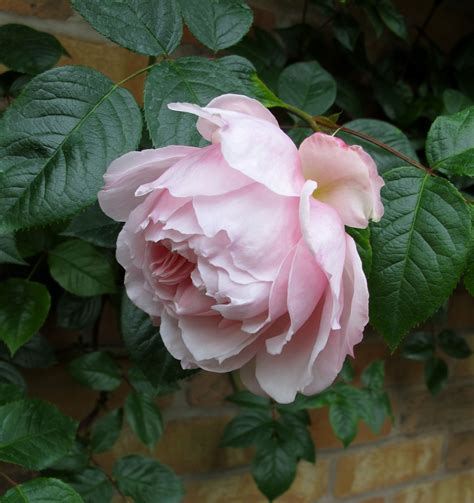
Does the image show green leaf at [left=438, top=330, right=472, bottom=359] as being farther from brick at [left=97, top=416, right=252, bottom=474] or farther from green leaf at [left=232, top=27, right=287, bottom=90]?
green leaf at [left=232, top=27, right=287, bottom=90]

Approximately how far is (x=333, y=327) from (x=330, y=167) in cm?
7

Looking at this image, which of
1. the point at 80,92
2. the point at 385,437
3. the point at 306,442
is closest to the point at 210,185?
the point at 80,92

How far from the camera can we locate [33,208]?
1.07 feet

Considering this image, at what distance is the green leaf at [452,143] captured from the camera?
397mm

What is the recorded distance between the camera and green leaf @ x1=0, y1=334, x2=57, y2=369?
0.62 m

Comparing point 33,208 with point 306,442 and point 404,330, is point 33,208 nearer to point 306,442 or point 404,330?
point 404,330

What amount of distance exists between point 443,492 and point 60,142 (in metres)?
0.98

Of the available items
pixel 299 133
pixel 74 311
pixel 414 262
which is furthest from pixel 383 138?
pixel 74 311

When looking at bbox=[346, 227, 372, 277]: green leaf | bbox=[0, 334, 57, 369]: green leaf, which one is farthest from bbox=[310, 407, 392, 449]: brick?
bbox=[346, 227, 372, 277]: green leaf

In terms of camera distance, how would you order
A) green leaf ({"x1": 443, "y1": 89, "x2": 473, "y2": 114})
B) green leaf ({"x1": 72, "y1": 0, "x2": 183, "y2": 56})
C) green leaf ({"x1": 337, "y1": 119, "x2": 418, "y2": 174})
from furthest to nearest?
green leaf ({"x1": 443, "y1": 89, "x2": 473, "y2": 114}) → green leaf ({"x1": 337, "y1": 119, "x2": 418, "y2": 174}) → green leaf ({"x1": 72, "y1": 0, "x2": 183, "y2": 56})

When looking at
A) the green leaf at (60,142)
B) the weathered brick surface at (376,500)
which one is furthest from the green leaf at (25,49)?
the weathered brick surface at (376,500)

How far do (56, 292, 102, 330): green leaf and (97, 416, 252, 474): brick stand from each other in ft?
0.63

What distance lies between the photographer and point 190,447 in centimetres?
83

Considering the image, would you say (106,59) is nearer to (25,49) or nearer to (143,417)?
(25,49)
